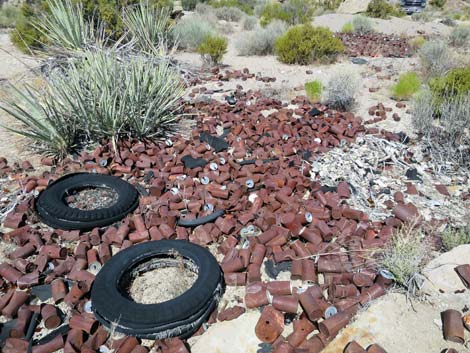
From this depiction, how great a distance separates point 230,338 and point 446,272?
1689 mm

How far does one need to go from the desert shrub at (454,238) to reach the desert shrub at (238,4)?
19.0m

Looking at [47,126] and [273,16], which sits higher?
[273,16]

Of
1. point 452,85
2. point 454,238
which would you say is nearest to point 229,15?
point 452,85

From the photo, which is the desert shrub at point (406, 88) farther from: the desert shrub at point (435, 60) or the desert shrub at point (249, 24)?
the desert shrub at point (249, 24)

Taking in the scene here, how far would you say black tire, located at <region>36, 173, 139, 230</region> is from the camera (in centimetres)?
383

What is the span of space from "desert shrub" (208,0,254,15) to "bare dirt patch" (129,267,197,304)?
19371 mm

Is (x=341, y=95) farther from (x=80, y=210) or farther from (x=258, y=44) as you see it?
(x=258, y=44)

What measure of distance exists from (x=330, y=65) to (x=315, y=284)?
24.7ft

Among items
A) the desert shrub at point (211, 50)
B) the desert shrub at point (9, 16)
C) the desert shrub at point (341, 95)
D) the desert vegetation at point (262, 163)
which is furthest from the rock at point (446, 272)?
the desert shrub at point (9, 16)

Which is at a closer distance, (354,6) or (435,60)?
(435,60)

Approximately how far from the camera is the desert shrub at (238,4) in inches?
825

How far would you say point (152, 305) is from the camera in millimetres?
2832

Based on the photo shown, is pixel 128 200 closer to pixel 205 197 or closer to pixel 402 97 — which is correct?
pixel 205 197

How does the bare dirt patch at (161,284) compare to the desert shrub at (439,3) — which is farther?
the desert shrub at (439,3)
